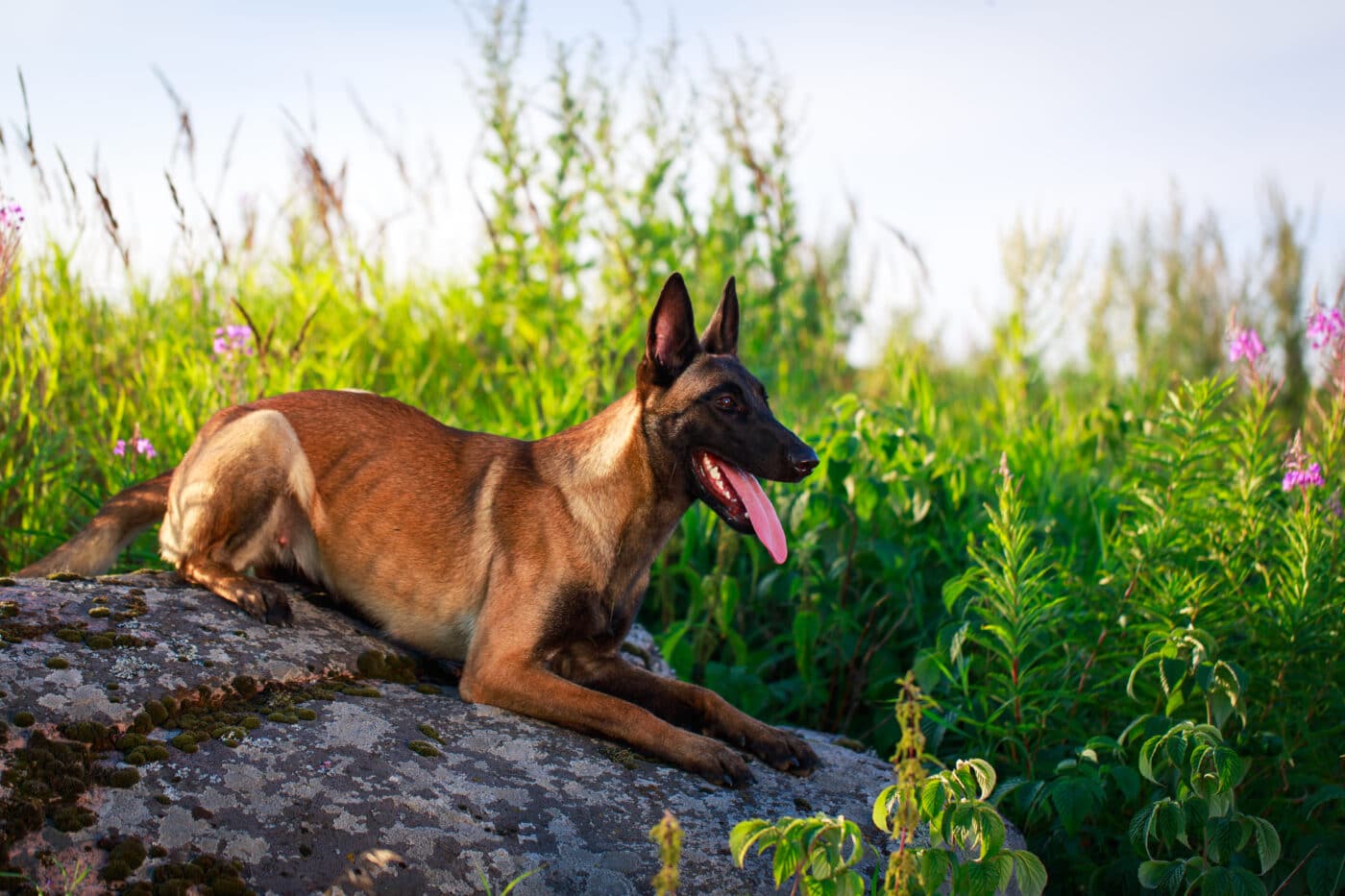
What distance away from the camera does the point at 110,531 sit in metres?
3.84

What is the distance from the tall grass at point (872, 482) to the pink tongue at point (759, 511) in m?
0.65

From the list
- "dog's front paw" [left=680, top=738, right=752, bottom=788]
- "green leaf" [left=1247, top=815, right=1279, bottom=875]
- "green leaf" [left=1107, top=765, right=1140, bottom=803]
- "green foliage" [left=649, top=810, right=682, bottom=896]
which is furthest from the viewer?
"green leaf" [left=1107, top=765, right=1140, bottom=803]

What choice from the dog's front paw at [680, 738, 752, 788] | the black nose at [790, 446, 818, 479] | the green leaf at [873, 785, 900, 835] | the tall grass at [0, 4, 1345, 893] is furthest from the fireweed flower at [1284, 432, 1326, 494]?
the green leaf at [873, 785, 900, 835]

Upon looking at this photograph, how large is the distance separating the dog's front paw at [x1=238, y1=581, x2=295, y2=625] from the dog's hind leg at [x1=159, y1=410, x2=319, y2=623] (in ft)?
0.14

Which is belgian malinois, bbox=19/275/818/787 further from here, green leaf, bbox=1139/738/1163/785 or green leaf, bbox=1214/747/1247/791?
green leaf, bbox=1214/747/1247/791

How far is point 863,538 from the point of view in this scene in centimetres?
474

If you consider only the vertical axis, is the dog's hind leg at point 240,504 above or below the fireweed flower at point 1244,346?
below

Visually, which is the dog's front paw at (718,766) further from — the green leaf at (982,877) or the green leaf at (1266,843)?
the green leaf at (1266,843)

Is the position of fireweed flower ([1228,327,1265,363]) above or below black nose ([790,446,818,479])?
above

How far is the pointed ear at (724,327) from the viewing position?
12.5 feet

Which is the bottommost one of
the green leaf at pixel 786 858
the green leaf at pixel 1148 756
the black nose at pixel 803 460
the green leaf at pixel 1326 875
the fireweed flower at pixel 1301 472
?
the green leaf at pixel 1326 875

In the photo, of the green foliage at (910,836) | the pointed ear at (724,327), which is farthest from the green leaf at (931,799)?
the pointed ear at (724,327)

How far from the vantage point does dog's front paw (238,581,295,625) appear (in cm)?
338

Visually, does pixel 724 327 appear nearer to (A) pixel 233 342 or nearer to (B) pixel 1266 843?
(B) pixel 1266 843
